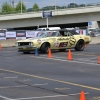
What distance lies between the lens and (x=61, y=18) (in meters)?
79.1

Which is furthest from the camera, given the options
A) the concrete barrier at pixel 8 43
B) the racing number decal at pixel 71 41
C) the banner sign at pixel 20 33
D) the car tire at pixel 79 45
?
the banner sign at pixel 20 33

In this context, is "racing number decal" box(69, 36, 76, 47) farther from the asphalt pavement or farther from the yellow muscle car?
the asphalt pavement

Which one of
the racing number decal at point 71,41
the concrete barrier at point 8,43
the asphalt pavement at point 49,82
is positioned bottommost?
the asphalt pavement at point 49,82

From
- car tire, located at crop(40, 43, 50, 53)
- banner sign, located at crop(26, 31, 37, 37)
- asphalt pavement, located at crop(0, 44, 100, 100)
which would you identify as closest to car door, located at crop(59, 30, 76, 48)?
car tire, located at crop(40, 43, 50, 53)

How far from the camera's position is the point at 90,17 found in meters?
75.8

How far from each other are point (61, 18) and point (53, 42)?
53.2m

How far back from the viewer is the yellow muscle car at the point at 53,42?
84.1 ft

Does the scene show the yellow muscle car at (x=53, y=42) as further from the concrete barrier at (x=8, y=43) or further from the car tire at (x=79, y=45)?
the concrete barrier at (x=8, y=43)

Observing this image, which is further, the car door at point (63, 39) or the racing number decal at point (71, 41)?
the racing number decal at point (71, 41)

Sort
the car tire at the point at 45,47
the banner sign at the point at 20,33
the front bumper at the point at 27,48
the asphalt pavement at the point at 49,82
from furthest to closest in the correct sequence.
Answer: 1. the banner sign at the point at 20,33
2. the car tire at the point at 45,47
3. the front bumper at the point at 27,48
4. the asphalt pavement at the point at 49,82

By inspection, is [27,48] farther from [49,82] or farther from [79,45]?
[49,82]

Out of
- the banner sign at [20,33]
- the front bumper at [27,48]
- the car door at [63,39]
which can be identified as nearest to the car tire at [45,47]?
the front bumper at [27,48]

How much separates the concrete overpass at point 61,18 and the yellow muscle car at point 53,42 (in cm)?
4593

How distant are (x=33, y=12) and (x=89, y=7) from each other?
13908 mm
